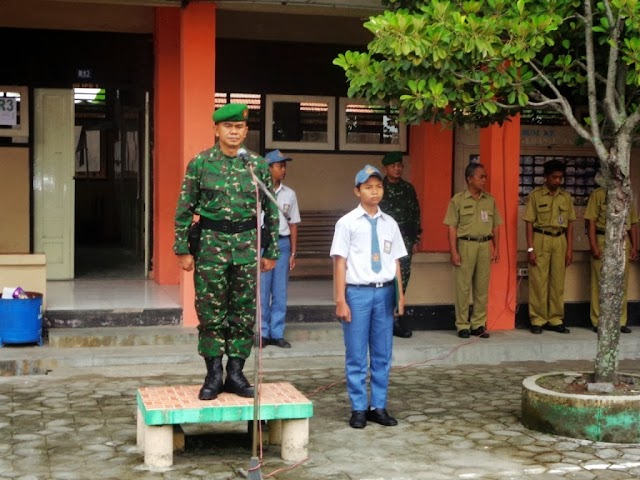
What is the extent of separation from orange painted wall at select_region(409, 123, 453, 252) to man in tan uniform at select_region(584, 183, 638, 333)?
2974 mm

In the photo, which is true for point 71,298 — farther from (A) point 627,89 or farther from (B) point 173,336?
(A) point 627,89

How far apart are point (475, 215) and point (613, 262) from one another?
10.7 feet

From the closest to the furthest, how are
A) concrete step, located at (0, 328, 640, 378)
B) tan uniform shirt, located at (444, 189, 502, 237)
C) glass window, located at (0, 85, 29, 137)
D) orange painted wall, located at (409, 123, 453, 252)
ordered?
concrete step, located at (0, 328, 640, 378) → tan uniform shirt, located at (444, 189, 502, 237) → glass window, located at (0, 85, 29, 137) → orange painted wall, located at (409, 123, 453, 252)

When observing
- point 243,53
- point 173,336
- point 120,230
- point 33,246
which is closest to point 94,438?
point 173,336

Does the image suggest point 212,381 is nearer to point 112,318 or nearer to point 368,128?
point 112,318

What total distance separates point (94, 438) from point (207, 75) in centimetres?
458

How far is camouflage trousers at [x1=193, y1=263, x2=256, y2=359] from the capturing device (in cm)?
684

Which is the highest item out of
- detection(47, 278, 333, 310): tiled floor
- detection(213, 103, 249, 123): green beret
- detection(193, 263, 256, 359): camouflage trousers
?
detection(213, 103, 249, 123): green beret

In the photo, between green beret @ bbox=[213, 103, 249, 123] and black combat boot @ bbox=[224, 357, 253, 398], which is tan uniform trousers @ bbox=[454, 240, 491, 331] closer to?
black combat boot @ bbox=[224, 357, 253, 398]

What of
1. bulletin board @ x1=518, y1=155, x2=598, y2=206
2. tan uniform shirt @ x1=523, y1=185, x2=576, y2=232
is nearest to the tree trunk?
tan uniform shirt @ x1=523, y1=185, x2=576, y2=232

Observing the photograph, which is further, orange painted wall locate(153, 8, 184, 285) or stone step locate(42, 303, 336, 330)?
orange painted wall locate(153, 8, 184, 285)

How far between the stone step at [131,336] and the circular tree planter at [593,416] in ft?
12.7

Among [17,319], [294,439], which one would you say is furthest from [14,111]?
[294,439]

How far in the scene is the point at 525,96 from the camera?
7832 mm
